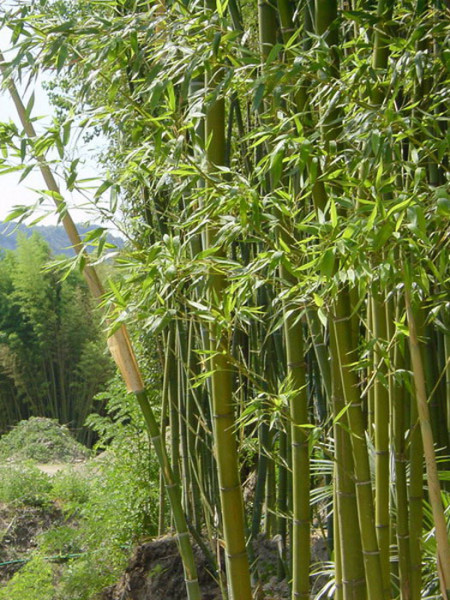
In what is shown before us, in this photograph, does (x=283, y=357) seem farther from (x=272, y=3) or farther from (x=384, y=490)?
(x=272, y=3)

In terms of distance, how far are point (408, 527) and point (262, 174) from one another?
2.70ft

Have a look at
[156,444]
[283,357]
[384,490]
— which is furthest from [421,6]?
[283,357]

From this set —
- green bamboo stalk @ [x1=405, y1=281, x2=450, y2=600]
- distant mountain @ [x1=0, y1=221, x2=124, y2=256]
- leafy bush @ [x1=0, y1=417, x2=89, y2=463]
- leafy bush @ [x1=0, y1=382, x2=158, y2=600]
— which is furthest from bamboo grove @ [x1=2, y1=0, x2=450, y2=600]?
leafy bush @ [x1=0, y1=417, x2=89, y2=463]

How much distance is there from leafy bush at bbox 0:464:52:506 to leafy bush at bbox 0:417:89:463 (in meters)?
1.44

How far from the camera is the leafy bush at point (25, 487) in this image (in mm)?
5262

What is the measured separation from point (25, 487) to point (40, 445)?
1.97 meters

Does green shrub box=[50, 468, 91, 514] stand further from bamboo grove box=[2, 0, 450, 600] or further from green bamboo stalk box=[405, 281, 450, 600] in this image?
green bamboo stalk box=[405, 281, 450, 600]

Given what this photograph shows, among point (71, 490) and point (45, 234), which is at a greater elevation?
point (45, 234)

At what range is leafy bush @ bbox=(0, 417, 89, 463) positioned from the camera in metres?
7.20

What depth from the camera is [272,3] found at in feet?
5.18

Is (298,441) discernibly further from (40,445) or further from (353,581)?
(40,445)

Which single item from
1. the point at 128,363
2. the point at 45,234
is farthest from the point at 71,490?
the point at 45,234

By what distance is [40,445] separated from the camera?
729 cm

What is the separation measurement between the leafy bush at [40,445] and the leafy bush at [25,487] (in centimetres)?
144
